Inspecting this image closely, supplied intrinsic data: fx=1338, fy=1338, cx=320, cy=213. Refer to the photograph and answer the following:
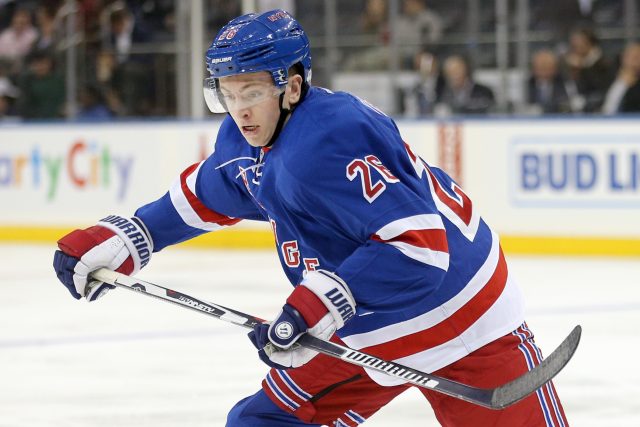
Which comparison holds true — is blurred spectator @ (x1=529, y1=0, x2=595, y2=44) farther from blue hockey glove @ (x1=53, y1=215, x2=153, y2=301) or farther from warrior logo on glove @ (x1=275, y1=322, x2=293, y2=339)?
warrior logo on glove @ (x1=275, y1=322, x2=293, y2=339)

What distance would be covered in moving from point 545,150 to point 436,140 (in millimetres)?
701

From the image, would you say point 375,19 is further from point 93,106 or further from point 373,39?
point 93,106

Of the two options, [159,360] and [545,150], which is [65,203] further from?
[159,360]

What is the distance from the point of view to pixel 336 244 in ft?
7.55

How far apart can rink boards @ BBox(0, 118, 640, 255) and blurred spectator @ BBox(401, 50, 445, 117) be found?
406mm

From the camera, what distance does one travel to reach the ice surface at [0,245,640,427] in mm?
3818

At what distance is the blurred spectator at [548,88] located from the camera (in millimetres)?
8211

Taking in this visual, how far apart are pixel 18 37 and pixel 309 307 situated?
27.9 feet

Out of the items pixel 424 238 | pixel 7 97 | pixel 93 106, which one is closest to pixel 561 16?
pixel 93 106

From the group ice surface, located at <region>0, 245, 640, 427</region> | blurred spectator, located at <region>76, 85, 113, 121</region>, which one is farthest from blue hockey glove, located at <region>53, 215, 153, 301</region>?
blurred spectator, located at <region>76, 85, 113, 121</region>

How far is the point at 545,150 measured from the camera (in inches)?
306

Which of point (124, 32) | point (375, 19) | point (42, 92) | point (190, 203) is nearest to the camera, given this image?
point (190, 203)

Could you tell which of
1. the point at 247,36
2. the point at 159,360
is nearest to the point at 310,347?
the point at 247,36

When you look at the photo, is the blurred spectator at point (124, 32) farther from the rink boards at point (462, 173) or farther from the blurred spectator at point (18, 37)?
the rink boards at point (462, 173)
